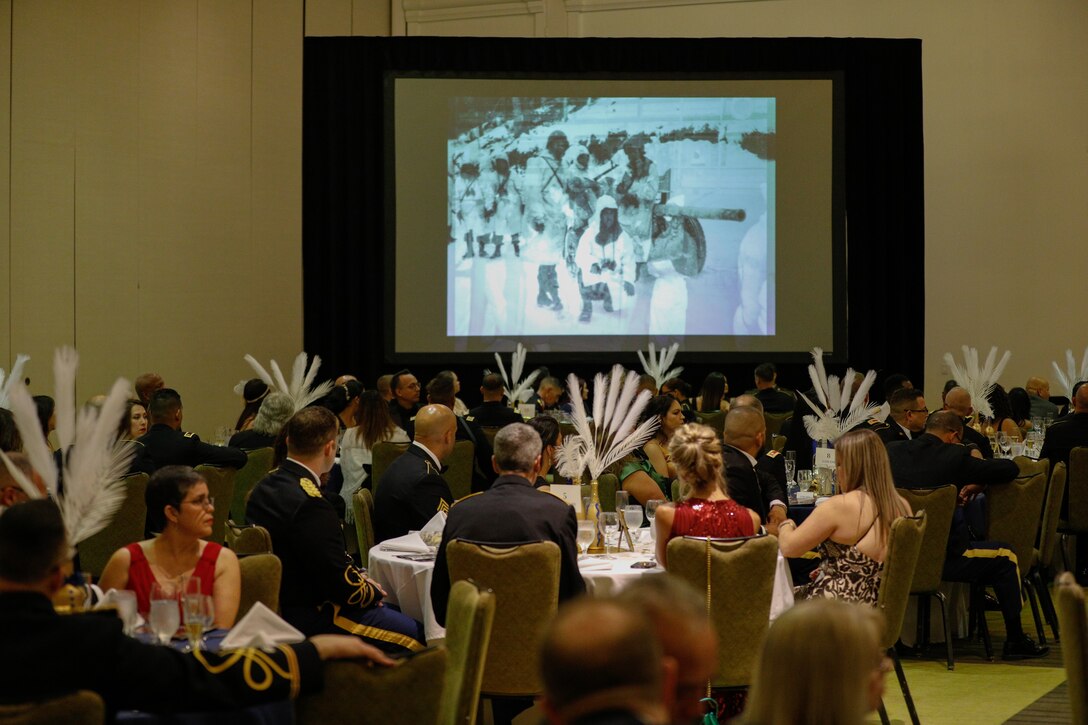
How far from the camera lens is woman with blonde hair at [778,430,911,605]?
193 inches

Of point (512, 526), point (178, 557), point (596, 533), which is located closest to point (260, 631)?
point (178, 557)

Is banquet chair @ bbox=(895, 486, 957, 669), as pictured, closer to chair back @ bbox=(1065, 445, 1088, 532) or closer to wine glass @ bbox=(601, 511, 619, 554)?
wine glass @ bbox=(601, 511, 619, 554)

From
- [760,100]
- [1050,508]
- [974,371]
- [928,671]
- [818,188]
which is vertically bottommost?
[928,671]

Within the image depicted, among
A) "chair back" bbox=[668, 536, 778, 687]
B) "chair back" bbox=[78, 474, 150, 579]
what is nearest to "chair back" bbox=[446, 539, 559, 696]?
"chair back" bbox=[668, 536, 778, 687]

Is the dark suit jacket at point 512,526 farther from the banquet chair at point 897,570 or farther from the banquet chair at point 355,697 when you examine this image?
the banquet chair at point 355,697

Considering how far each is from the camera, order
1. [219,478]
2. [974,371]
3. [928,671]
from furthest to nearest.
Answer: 1. [974,371]
2. [219,478]
3. [928,671]

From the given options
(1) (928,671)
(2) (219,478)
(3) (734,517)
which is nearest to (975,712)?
(1) (928,671)

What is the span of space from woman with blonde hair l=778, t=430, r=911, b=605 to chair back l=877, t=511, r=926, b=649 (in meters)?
0.09

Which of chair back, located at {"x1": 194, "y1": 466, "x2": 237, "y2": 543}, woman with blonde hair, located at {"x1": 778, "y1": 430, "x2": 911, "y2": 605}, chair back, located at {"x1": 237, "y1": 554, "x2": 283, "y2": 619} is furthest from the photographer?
chair back, located at {"x1": 194, "y1": 466, "x2": 237, "y2": 543}

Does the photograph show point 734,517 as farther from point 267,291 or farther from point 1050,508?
point 267,291

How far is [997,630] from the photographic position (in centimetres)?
707

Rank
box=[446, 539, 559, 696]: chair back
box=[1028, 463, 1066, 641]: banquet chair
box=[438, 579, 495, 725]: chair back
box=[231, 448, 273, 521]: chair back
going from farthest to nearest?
box=[231, 448, 273, 521]: chair back < box=[1028, 463, 1066, 641]: banquet chair < box=[446, 539, 559, 696]: chair back < box=[438, 579, 495, 725]: chair back

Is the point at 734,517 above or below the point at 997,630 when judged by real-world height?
above

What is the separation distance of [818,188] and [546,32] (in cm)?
333
